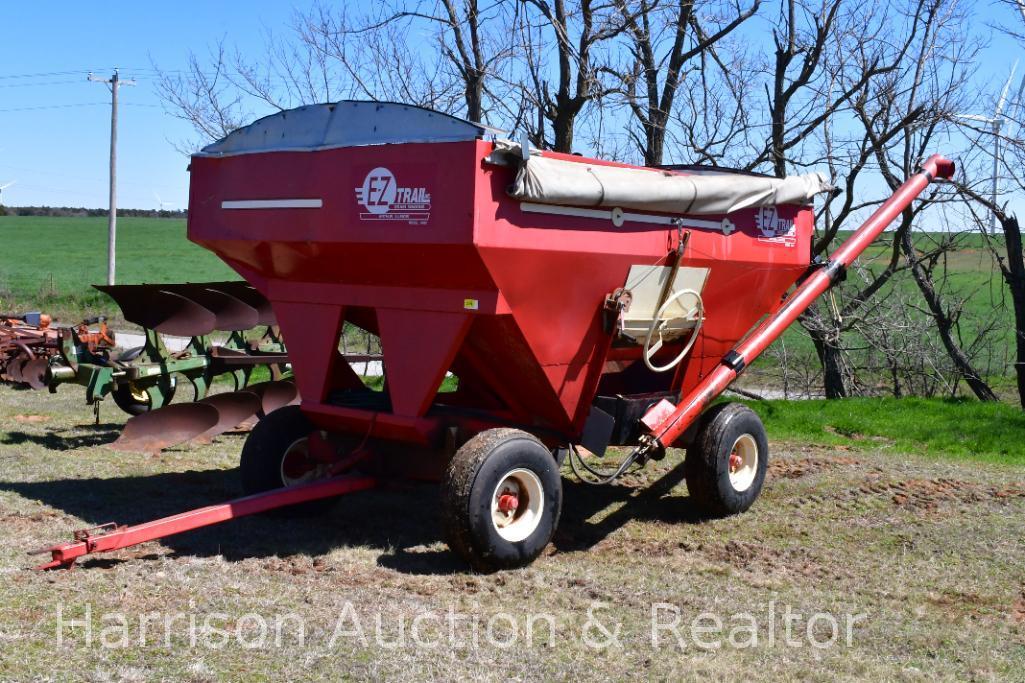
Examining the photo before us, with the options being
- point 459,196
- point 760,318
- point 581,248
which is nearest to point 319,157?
point 459,196

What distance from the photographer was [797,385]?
17.9 m

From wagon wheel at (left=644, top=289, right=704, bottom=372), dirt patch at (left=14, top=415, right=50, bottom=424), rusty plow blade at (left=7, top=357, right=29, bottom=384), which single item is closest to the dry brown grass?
wagon wheel at (left=644, top=289, right=704, bottom=372)

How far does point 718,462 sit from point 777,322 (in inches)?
44.3

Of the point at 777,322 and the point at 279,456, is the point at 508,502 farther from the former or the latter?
the point at 777,322

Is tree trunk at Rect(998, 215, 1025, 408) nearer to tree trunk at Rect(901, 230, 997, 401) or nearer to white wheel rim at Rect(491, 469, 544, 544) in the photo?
tree trunk at Rect(901, 230, 997, 401)

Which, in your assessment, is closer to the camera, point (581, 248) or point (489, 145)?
point (489, 145)

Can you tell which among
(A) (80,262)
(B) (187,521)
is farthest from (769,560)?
(A) (80,262)

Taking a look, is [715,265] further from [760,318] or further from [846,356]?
[846,356]

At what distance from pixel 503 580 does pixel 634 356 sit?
6.36 ft

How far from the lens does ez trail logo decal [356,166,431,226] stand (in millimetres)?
5625

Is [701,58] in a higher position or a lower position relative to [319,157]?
higher

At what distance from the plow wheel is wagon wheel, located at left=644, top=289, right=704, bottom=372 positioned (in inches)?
82.6

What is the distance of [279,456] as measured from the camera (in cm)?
675

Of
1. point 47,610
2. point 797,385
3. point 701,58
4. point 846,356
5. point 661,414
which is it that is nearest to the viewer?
point 47,610
